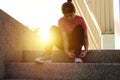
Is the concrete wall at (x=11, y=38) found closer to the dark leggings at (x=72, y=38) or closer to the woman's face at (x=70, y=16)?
the dark leggings at (x=72, y=38)

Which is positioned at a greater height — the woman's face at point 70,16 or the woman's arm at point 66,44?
the woman's face at point 70,16

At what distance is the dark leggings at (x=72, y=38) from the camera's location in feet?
8.17

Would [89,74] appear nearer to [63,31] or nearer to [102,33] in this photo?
[63,31]

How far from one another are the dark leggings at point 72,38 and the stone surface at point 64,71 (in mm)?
412

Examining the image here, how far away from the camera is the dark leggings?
8.17 ft

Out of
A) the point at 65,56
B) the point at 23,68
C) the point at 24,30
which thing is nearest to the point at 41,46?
the point at 24,30

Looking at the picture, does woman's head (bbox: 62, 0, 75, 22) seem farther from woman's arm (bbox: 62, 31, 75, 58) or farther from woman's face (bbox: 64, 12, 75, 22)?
woman's arm (bbox: 62, 31, 75, 58)

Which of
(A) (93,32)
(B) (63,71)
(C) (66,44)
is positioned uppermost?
(A) (93,32)

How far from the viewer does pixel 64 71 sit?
6.97 ft

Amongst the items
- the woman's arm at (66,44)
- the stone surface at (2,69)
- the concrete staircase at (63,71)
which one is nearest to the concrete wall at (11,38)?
the stone surface at (2,69)

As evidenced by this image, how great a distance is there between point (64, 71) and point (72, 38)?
0.51 meters

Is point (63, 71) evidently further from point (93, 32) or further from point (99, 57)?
point (93, 32)

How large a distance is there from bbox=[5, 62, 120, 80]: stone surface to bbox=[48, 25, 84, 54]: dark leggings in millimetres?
412

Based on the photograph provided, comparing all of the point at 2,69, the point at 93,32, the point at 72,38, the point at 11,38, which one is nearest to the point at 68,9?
the point at 72,38
